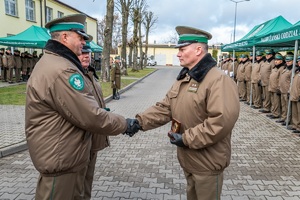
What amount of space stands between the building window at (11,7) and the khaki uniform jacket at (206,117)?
2231 cm

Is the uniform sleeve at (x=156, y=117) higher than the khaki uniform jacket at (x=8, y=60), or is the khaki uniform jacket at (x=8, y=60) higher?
the khaki uniform jacket at (x=8, y=60)

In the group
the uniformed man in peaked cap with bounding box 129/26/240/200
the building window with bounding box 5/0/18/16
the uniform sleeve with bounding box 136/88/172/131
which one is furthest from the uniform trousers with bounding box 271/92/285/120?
the building window with bounding box 5/0/18/16

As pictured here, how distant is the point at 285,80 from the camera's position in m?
8.41

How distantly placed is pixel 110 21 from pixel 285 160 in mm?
15501

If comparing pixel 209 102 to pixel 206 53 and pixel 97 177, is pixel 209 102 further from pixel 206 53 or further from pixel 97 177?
pixel 97 177

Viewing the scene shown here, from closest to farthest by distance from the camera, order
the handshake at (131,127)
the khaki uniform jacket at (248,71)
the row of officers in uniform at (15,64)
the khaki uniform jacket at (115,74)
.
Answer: the handshake at (131,127) → the khaki uniform jacket at (115,74) → the khaki uniform jacket at (248,71) → the row of officers in uniform at (15,64)

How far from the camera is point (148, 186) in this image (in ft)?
13.8

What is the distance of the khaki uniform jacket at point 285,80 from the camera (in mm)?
8352

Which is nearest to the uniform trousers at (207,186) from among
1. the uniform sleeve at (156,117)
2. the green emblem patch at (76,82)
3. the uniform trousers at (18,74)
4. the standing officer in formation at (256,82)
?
the uniform sleeve at (156,117)

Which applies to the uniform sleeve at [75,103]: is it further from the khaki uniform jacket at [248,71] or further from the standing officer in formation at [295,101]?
the khaki uniform jacket at [248,71]

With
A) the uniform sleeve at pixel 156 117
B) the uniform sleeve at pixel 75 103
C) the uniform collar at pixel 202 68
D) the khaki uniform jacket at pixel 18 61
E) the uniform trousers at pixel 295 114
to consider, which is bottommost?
the uniform trousers at pixel 295 114

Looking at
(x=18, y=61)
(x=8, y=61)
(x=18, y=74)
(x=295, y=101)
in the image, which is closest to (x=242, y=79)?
(x=295, y=101)

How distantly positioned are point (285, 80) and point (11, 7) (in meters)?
20.9

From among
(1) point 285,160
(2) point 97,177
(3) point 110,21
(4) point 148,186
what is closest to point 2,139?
(2) point 97,177
